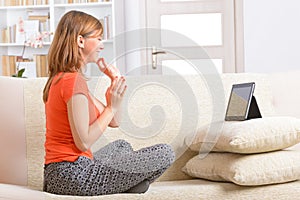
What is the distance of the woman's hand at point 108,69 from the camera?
201 cm

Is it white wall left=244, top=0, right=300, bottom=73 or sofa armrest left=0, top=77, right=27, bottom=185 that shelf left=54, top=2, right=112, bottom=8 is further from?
sofa armrest left=0, top=77, right=27, bottom=185

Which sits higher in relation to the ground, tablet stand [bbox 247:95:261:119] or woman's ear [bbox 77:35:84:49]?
woman's ear [bbox 77:35:84:49]

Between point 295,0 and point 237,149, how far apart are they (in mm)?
2507

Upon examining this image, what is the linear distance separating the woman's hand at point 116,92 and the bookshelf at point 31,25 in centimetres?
373

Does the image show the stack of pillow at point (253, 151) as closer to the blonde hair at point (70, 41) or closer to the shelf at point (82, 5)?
the blonde hair at point (70, 41)

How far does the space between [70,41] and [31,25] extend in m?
3.86

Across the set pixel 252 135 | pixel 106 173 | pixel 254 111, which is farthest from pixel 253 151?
pixel 106 173

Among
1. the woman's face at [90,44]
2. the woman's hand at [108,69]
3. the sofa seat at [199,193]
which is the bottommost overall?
the sofa seat at [199,193]

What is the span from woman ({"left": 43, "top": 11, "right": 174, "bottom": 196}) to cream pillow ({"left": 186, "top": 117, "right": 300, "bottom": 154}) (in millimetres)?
196

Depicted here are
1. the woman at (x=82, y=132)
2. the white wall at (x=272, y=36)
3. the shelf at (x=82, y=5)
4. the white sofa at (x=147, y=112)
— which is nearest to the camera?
the woman at (x=82, y=132)

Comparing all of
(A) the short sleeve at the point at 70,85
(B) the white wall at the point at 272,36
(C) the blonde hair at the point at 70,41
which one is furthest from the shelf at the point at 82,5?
(A) the short sleeve at the point at 70,85

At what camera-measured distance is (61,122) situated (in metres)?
2.41

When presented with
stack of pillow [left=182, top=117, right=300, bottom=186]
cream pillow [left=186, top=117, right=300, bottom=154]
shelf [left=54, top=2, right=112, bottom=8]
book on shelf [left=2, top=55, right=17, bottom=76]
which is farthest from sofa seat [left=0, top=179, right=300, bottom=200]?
book on shelf [left=2, top=55, right=17, bottom=76]

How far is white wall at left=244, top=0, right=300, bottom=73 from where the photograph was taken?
179 inches
